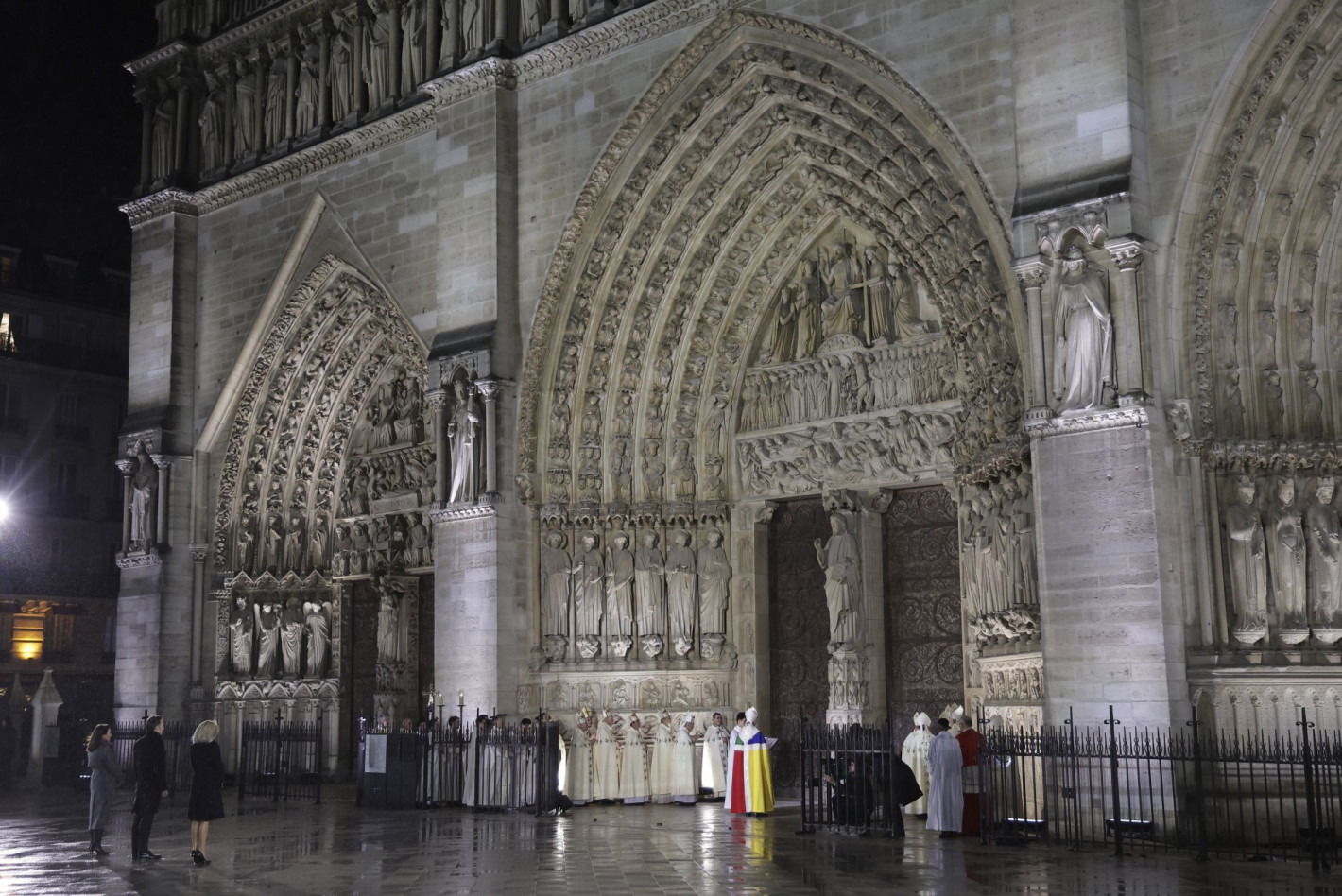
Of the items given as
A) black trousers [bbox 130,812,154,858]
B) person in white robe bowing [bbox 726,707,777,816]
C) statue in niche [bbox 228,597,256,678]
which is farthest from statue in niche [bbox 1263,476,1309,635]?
statue in niche [bbox 228,597,256,678]

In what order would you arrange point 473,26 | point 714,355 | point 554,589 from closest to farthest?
1. point 554,589
2. point 714,355
3. point 473,26

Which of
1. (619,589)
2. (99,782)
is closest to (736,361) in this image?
(619,589)

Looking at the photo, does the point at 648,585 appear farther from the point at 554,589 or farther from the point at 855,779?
the point at 855,779

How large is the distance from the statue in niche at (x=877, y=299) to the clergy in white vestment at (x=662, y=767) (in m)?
5.33

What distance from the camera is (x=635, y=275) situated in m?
Result: 18.2

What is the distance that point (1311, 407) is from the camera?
13.1m

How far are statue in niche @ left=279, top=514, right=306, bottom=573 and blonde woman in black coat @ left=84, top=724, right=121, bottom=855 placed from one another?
29.9 ft

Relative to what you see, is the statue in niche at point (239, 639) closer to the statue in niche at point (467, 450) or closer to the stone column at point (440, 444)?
the stone column at point (440, 444)

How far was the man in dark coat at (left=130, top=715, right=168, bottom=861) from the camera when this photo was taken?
1223 cm

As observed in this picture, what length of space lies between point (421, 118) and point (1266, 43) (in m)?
11.2

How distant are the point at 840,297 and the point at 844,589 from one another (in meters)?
3.55

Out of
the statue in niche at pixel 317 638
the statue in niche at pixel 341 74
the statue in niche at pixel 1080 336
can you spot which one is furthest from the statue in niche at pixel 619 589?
the statue in niche at pixel 341 74

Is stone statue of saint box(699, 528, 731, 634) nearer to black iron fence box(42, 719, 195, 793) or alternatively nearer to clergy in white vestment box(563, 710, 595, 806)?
clergy in white vestment box(563, 710, 595, 806)

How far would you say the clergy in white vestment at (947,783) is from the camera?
12836mm
